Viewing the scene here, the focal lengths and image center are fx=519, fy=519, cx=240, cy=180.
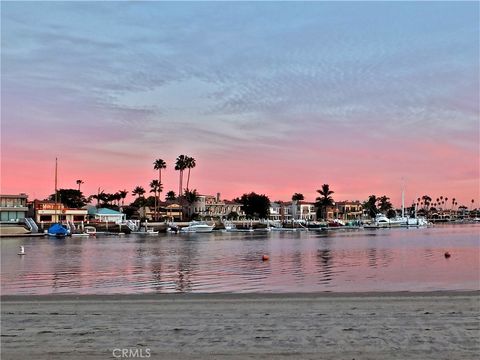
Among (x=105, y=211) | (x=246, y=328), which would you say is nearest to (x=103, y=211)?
(x=105, y=211)

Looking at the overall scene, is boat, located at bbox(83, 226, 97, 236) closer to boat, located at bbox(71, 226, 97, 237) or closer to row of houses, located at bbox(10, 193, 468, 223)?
boat, located at bbox(71, 226, 97, 237)

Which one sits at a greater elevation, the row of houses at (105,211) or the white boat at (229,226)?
the row of houses at (105,211)

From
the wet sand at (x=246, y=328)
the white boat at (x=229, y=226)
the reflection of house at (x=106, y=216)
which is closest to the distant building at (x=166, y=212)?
the white boat at (x=229, y=226)

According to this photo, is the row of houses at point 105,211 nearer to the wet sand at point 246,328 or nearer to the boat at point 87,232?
the boat at point 87,232

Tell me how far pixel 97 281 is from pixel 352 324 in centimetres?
1818

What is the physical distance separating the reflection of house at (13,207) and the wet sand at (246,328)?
117 meters

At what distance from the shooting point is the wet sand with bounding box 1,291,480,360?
9.03m

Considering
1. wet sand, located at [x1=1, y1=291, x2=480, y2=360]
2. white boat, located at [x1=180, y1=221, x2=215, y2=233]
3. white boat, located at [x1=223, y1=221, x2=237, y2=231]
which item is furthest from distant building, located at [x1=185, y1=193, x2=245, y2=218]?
wet sand, located at [x1=1, y1=291, x2=480, y2=360]

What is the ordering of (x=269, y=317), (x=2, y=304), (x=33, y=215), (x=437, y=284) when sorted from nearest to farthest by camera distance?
(x=269, y=317) → (x=2, y=304) → (x=437, y=284) → (x=33, y=215)

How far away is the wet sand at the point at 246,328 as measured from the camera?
29.6 ft

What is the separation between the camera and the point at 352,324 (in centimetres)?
1150

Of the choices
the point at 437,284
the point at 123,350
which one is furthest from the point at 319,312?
the point at 437,284

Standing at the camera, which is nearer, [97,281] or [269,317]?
[269,317]

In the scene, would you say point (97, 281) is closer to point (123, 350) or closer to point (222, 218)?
point (123, 350)
